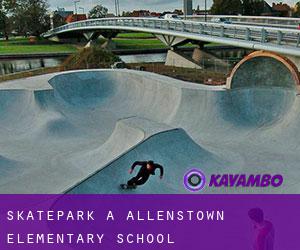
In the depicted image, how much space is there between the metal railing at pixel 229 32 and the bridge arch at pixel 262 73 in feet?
4.34

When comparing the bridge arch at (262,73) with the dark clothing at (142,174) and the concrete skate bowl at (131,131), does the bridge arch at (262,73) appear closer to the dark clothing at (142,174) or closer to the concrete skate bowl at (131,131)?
the concrete skate bowl at (131,131)

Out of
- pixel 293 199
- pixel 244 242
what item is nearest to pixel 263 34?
pixel 293 199

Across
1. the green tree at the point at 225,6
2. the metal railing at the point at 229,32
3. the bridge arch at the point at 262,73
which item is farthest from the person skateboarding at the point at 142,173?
the green tree at the point at 225,6

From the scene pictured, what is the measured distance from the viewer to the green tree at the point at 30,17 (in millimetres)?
87562

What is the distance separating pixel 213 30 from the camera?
29.5m

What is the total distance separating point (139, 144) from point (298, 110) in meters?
8.29

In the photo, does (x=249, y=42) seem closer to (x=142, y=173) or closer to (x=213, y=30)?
(x=213, y=30)

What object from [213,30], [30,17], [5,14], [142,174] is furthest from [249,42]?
[5,14]

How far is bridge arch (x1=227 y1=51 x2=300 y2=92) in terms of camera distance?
57.4ft

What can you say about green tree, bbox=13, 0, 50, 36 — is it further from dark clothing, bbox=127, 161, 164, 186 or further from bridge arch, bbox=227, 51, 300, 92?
dark clothing, bbox=127, 161, 164, 186

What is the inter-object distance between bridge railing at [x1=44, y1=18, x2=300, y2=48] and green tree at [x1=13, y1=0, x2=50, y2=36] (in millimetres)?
39525

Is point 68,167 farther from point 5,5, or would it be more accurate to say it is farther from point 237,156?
point 5,5

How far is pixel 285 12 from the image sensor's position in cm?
11862

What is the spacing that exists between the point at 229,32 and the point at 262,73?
974 cm
